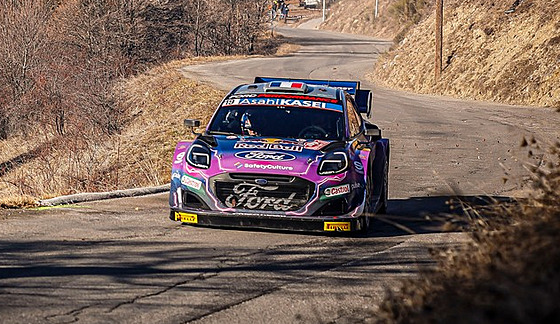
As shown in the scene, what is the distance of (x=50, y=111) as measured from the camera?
40.6m

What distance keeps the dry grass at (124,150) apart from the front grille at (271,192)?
3438mm

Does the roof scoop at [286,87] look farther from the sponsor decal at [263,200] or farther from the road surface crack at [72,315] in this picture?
the road surface crack at [72,315]

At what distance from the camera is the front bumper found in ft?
30.8

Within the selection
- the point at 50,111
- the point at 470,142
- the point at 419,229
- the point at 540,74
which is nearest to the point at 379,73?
the point at 540,74

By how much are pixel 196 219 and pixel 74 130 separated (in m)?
27.0

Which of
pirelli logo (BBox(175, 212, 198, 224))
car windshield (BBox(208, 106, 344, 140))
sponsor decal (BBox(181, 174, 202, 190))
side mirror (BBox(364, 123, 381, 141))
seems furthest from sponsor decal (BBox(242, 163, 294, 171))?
side mirror (BBox(364, 123, 381, 141))

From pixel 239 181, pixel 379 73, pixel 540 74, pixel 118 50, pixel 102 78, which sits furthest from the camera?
pixel 118 50

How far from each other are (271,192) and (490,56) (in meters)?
31.1

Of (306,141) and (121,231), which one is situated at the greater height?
(306,141)

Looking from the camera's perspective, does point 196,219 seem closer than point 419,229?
Yes

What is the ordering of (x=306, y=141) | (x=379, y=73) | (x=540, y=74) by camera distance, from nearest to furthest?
1. (x=306, y=141)
2. (x=540, y=74)
3. (x=379, y=73)

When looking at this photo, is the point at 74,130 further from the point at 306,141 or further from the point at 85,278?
the point at 85,278

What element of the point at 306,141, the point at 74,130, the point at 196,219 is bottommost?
the point at 74,130

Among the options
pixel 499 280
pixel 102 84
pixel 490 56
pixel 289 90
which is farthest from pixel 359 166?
pixel 490 56
